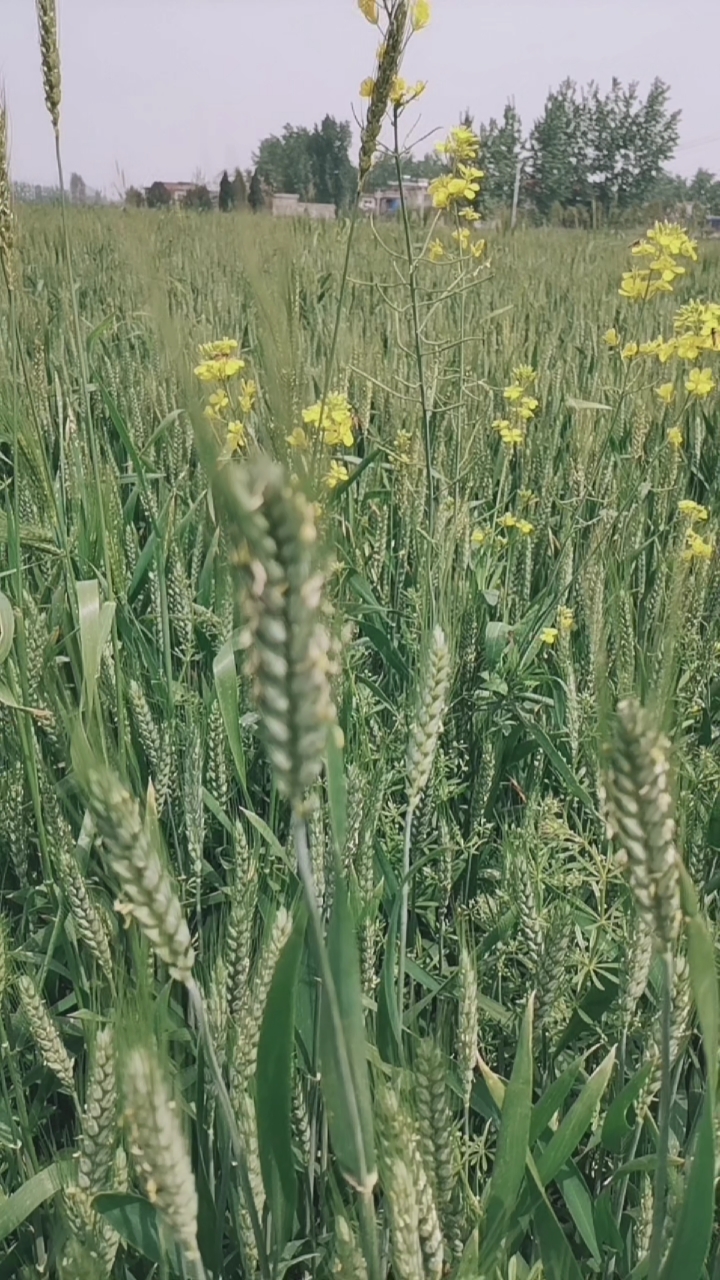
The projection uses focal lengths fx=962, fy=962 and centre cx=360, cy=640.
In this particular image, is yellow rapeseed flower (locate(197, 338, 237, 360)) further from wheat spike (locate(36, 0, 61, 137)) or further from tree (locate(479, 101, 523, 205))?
tree (locate(479, 101, 523, 205))

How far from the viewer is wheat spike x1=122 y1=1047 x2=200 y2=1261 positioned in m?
0.38

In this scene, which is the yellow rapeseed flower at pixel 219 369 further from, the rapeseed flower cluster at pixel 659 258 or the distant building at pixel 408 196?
the rapeseed flower cluster at pixel 659 258

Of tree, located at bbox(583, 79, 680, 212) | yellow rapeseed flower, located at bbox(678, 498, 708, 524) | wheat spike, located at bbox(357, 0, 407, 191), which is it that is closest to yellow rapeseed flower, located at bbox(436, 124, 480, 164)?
yellow rapeseed flower, located at bbox(678, 498, 708, 524)

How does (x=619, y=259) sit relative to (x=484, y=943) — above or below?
above

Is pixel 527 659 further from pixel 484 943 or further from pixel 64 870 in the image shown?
pixel 64 870

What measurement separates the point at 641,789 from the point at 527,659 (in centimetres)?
95

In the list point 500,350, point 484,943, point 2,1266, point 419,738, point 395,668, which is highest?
point 500,350

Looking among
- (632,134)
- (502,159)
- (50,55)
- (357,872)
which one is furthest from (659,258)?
(632,134)

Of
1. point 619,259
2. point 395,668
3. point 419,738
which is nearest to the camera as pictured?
point 419,738

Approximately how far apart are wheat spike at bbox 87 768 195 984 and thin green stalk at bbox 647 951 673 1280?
0.20m

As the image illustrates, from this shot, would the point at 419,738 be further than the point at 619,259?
No

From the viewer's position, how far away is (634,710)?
354 millimetres

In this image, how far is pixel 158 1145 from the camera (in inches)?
14.9

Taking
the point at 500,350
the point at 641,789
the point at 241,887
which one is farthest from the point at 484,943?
the point at 500,350
